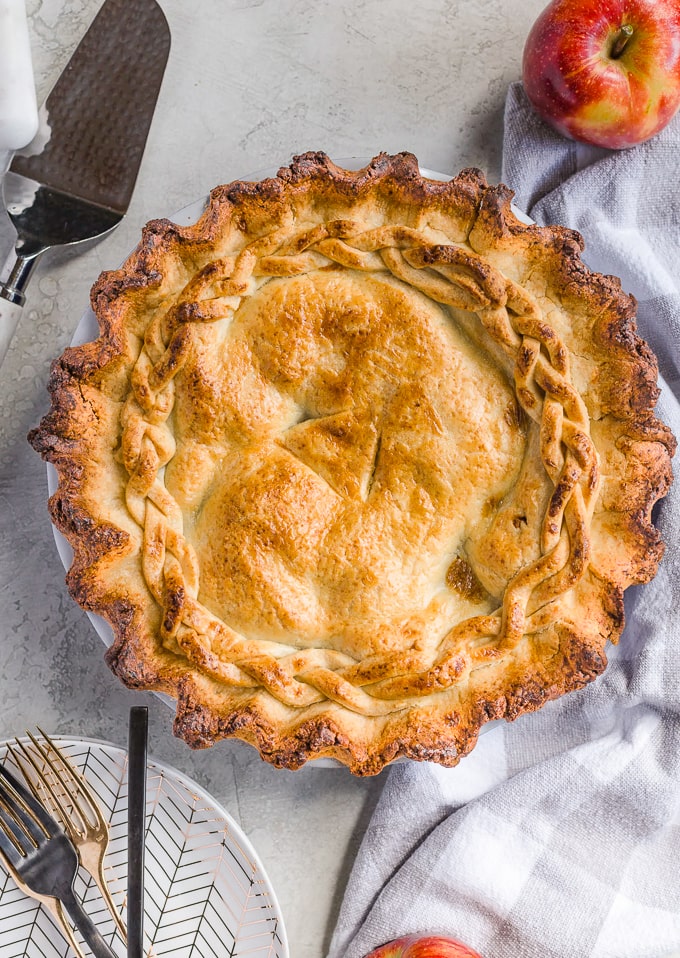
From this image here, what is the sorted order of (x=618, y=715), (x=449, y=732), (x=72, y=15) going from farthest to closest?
(x=72, y=15) → (x=618, y=715) → (x=449, y=732)

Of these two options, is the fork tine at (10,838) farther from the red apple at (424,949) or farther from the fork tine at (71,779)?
the red apple at (424,949)

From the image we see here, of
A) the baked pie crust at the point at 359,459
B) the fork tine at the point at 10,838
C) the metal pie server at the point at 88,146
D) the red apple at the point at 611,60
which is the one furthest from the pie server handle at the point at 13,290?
the red apple at the point at 611,60

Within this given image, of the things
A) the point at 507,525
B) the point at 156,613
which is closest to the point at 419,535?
the point at 507,525

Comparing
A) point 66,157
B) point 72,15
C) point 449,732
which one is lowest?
point 449,732

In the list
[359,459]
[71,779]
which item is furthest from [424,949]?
[359,459]

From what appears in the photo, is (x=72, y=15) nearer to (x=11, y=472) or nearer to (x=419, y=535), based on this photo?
(x=11, y=472)

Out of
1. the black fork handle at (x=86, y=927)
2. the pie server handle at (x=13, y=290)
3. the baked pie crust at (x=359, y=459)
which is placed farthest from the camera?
the pie server handle at (x=13, y=290)
